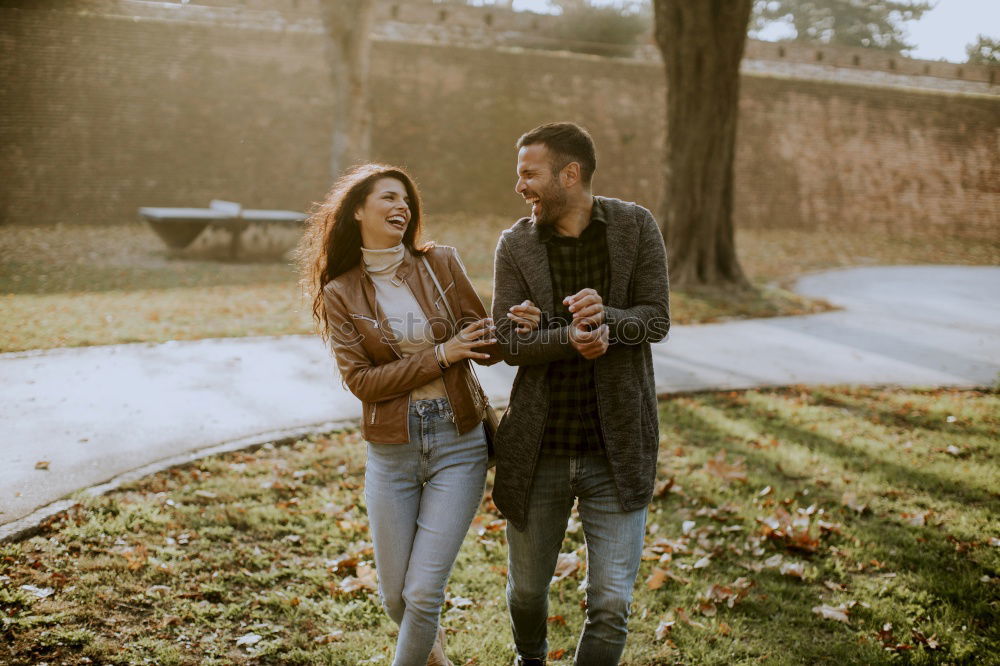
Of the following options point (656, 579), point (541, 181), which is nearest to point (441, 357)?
point (541, 181)

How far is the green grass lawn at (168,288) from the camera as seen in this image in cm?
869

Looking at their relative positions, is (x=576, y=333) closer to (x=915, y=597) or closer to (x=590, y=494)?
(x=590, y=494)

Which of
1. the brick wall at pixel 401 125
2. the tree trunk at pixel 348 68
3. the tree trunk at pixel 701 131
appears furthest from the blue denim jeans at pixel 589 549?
the brick wall at pixel 401 125

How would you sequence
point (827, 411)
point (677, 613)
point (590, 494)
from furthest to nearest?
point (827, 411), point (677, 613), point (590, 494)

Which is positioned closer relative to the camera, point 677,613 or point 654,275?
point 654,275

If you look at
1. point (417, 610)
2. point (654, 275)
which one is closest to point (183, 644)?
point (417, 610)

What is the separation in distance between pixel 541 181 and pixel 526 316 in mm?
464

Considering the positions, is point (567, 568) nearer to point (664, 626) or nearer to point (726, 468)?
point (664, 626)

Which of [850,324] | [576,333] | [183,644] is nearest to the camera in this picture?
[576,333]

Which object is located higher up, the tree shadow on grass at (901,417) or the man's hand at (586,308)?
the man's hand at (586,308)

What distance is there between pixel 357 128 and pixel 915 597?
13.8m

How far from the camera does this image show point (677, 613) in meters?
3.74

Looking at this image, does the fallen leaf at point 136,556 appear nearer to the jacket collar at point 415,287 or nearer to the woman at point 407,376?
the woman at point 407,376

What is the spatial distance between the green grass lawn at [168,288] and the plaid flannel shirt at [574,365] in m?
1.19
